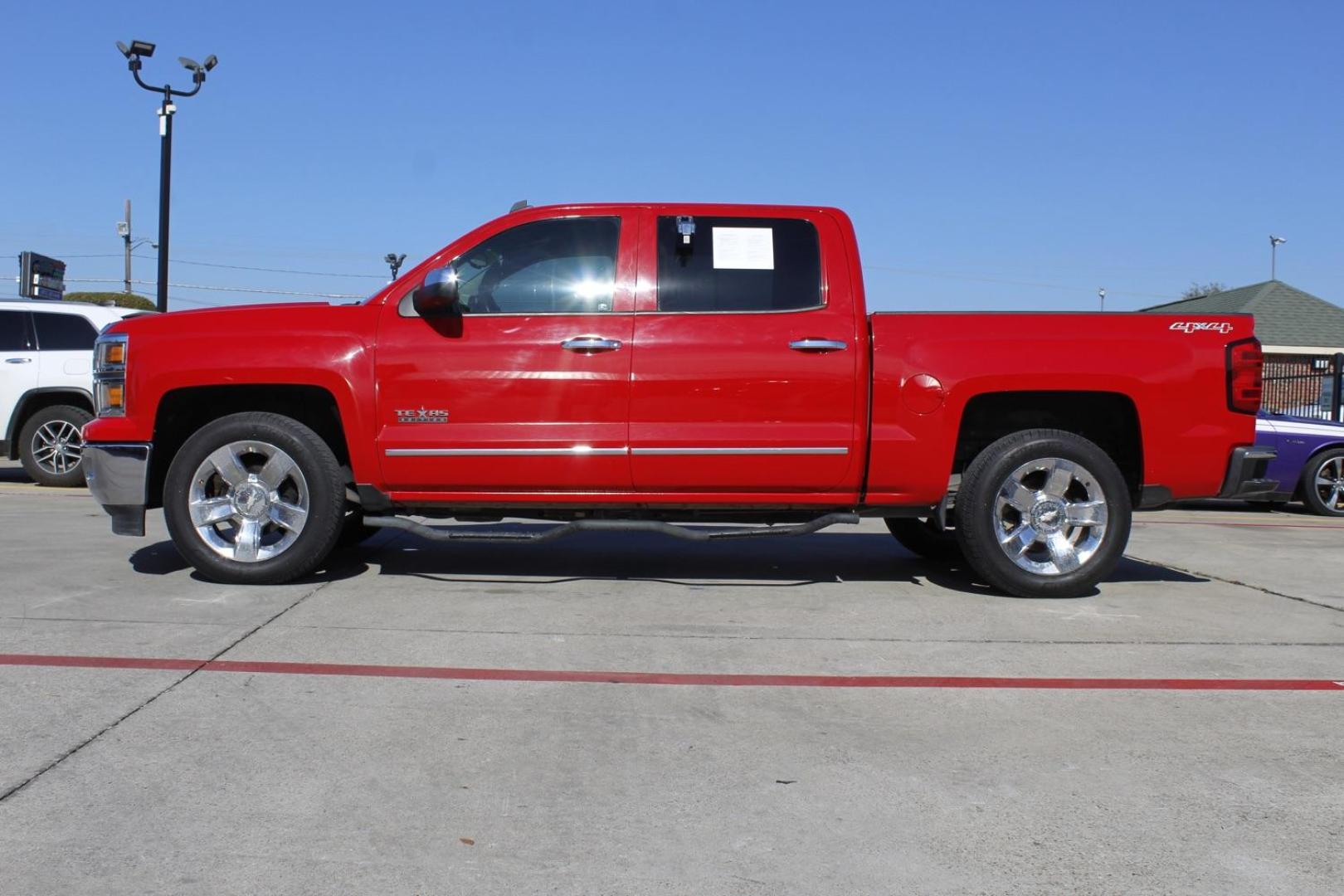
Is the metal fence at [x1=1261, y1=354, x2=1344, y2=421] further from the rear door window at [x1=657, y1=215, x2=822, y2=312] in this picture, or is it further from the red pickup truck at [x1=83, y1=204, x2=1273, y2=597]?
the rear door window at [x1=657, y1=215, x2=822, y2=312]

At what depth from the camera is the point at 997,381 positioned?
19.7 ft

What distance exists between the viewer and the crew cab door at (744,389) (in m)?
5.94

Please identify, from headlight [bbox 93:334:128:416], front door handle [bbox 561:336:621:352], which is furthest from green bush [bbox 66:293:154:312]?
front door handle [bbox 561:336:621:352]

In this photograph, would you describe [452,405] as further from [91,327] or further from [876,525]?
[91,327]

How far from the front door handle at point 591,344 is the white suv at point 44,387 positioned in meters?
7.93

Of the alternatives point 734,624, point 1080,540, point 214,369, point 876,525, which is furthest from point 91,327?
point 1080,540

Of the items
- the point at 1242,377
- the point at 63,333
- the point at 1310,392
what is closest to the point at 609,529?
the point at 1242,377

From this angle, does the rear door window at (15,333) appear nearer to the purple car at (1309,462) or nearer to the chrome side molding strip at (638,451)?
the chrome side molding strip at (638,451)

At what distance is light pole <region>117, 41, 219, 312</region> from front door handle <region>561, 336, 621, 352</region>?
14634mm

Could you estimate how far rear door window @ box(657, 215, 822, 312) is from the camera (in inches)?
240

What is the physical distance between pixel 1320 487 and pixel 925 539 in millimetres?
6785

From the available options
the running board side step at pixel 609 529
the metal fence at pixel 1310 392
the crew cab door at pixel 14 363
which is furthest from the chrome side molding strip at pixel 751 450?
the metal fence at pixel 1310 392

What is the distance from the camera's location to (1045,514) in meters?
6.15

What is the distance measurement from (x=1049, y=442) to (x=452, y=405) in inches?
119
